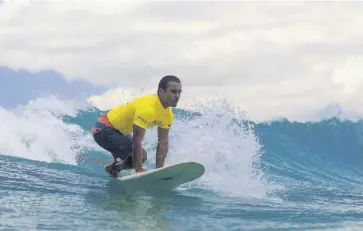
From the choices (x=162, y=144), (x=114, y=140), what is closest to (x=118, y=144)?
(x=114, y=140)

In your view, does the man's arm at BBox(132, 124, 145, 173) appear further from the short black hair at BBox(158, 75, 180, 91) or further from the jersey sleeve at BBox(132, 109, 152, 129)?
the short black hair at BBox(158, 75, 180, 91)

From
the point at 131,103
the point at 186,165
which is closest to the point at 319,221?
the point at 186,165

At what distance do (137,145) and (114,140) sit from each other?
70 centimetres

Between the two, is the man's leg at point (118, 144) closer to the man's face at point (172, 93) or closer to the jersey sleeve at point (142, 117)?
the jersey sleeve at point (142, 117)

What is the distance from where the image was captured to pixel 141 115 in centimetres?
797

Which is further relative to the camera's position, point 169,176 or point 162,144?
point 162,144

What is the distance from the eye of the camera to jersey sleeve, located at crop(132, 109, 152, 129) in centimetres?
797

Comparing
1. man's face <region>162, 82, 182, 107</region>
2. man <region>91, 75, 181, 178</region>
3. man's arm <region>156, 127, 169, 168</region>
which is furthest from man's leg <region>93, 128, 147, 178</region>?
man's face <region>162, 82, 182, 107</region>

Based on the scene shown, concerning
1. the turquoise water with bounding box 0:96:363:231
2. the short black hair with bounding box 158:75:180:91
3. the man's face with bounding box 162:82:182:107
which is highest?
the short black hair with bounding box 158:75:180:91

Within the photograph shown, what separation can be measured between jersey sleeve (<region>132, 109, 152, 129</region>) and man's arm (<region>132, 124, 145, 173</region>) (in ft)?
0.16

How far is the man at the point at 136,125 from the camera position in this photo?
8.03m

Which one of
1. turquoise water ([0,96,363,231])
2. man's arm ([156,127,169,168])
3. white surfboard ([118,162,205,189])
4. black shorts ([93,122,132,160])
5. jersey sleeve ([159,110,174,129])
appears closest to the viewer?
turquoise water ([0,96,363,231])

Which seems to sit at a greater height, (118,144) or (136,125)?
(136,125)

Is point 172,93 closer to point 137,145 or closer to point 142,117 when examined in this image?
point 142,117
